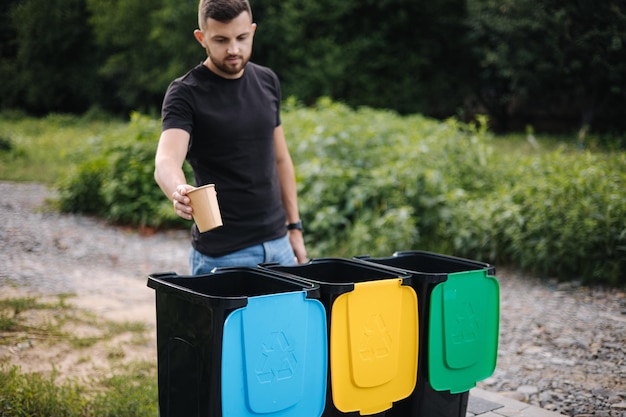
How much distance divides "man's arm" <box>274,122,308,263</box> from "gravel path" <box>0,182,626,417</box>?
1.35 meters

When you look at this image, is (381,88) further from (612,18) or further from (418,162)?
(418,162)

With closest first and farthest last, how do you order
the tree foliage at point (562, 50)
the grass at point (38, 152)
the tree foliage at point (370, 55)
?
the grass at point (38, 152), the tree foliage at point (562, 50), the tree foliage at point (370, 55)

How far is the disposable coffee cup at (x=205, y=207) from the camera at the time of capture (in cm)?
213

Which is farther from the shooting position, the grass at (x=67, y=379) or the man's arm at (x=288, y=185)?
the man's arm at (x=288, y=185)

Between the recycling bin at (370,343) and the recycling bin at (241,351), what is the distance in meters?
0.07

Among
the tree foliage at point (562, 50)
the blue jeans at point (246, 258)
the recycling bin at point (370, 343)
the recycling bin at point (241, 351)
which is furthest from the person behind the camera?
the tree foliage at point (562, 50)

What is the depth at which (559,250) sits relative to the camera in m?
5.23

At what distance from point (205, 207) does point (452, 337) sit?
107cm

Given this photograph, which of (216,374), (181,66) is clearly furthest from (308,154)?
(181,66)

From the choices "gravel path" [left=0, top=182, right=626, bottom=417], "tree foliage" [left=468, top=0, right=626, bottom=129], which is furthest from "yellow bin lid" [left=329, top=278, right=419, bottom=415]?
"tree foliage" [left=468, top=0, right=626, bottom=129]

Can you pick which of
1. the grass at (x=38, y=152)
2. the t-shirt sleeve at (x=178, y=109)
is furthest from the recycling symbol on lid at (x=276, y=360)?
the grass at (x=38, y=152)

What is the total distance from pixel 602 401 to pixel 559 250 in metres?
2.05

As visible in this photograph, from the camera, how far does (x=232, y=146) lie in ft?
8.94

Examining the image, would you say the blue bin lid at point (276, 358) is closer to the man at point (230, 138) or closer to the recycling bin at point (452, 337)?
the recycling bin at point (452, 337)
